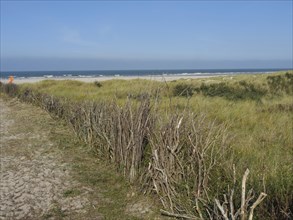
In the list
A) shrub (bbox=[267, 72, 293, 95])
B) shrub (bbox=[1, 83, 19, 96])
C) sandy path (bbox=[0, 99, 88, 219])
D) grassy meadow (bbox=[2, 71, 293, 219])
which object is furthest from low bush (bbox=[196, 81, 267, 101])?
sandy path (bbox=[0, 99, 88, 219])

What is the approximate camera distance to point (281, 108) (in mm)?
11109

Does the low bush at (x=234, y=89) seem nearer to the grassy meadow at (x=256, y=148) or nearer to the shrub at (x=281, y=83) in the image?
the shrub at (x=281, y=83)

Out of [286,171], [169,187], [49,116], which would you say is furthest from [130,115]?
[49,116]

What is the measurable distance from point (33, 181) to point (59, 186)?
0.42 m

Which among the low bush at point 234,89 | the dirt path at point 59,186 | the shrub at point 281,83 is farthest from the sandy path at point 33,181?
the shrub at point 281,83

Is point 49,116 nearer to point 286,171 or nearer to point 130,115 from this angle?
point 130,115

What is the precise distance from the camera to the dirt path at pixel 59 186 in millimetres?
4309

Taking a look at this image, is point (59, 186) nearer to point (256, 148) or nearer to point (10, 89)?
point (256, 148)

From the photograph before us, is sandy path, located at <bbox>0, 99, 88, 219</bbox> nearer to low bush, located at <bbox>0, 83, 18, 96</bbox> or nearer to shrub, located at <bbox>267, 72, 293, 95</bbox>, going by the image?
low bush, located at <bbox>0, 83, 18, 96</bbox>

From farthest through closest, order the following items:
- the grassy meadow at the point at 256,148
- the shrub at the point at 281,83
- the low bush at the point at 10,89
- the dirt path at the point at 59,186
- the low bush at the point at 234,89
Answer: the low bush at the point at 10,89 → the shrub at the point at 281,83 → the low bush at the point at 234,89 → the dirt path at the point at 59,186 → the grassy meadow at the point at 256,148

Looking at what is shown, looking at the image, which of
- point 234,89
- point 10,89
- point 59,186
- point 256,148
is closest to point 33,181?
point 59,186

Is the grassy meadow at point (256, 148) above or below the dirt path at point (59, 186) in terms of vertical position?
above

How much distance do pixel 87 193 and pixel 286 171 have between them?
8.08ft

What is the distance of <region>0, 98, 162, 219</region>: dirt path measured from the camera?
14.1ft
